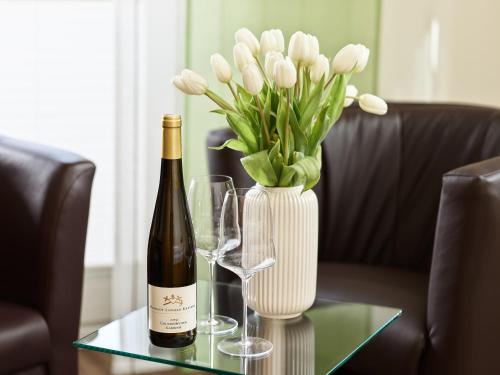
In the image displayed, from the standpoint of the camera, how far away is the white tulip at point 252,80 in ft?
5.80

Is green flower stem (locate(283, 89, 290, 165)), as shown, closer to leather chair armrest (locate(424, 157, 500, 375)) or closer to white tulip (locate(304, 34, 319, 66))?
white tulip (locate(304, 34, 319, 66))

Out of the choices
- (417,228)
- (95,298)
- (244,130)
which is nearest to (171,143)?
(244,130)

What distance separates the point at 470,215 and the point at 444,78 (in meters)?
1.81

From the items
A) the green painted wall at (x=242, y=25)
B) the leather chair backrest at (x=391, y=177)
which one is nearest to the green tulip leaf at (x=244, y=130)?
the leather chair backrest at (x=391, y=177)

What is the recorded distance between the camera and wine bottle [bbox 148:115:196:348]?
1.66 m

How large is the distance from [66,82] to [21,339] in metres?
1.43

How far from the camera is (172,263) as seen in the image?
1.69m

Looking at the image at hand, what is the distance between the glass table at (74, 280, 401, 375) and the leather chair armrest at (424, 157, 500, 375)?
20cm

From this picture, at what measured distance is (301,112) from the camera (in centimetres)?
189

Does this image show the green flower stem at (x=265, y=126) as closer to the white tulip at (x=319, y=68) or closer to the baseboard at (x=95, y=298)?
the white tulip at (x=319, y=68)

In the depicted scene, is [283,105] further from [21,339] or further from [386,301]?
[21,339]

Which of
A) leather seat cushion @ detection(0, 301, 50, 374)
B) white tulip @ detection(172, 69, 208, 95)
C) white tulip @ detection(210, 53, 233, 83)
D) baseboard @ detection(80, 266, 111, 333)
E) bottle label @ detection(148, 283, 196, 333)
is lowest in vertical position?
baseboard @ detection(80, 266, 111, 333)

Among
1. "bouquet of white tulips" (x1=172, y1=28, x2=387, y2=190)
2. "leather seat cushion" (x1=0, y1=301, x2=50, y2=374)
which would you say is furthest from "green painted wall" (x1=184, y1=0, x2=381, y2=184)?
"bouquet of white tulips" (x1=172, y1=28, x2=387, y2=190)

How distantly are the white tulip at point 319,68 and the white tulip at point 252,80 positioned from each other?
0.50 feet
